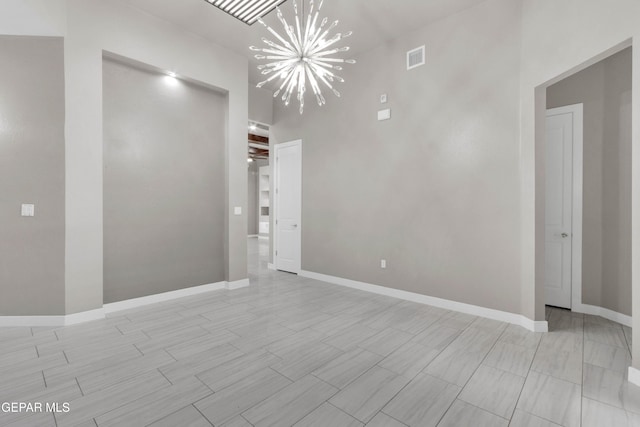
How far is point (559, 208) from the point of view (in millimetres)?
3848

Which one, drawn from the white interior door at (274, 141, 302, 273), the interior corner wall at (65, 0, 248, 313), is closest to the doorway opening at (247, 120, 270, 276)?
the white interior door at (274, 141, 302, 273)

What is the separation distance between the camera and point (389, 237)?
446 cm

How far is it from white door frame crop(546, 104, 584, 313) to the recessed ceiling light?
3.90 meters

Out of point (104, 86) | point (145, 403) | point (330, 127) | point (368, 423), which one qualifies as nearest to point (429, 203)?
point (330, 127)

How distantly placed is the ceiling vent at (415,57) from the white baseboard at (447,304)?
3267 mm

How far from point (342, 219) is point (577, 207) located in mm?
3202

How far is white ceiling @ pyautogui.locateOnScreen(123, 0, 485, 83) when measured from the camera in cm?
361

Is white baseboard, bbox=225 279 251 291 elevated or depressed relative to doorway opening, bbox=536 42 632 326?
depressed

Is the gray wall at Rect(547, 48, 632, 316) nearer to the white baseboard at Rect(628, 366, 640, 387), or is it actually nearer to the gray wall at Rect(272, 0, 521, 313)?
the gray wall at Rect(272, 0, 521, 313)

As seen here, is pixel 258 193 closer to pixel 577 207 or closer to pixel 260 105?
pixel 260 105

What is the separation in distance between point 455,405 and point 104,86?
191 inches

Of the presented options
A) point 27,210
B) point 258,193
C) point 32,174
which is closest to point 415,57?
point 32,174

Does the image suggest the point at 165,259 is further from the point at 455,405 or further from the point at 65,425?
the point at 455,405

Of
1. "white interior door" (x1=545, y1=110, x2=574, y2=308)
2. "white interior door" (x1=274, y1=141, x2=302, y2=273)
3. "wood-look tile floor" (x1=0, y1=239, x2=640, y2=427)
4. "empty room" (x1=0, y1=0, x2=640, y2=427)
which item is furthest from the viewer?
"white interior door" (x1=274, y1=141, x2=302, y2=273)
